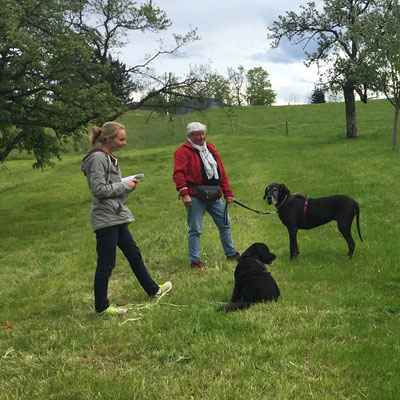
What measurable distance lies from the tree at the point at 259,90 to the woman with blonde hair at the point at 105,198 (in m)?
88.3

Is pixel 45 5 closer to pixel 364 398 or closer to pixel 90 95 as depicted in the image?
pixel 90 95

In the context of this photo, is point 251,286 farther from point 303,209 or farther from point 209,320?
point 303,209

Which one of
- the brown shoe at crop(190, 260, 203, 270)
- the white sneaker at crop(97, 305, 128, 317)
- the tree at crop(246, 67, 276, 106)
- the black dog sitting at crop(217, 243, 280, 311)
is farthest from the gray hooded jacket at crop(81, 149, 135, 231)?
the tree at crop(246, 67, 276, 106)

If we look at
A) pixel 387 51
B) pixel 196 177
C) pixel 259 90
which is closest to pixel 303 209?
pixel 196 177

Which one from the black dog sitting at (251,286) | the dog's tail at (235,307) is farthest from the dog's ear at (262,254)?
the dog's tail at (235,307)

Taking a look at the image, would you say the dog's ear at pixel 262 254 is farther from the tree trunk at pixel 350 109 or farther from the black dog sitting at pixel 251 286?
the tree trunk at pixel 350 109

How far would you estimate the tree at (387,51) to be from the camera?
19641 mm

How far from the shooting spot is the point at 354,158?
1933 centimetres

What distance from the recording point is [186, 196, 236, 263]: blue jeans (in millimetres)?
6605

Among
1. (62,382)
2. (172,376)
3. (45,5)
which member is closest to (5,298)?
(62,382)

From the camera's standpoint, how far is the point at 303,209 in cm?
709

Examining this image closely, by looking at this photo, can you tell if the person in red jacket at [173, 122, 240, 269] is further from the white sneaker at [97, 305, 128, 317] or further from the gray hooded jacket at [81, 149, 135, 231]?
the white sneaker at [97, 305, 128, 317]

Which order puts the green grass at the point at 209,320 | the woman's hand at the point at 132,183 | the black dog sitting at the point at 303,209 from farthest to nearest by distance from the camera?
the black dog sitting at the point at 303,209
the woman's hand at the point at 132,183
the green grass at the point at 209,320

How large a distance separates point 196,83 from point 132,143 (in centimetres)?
2598
